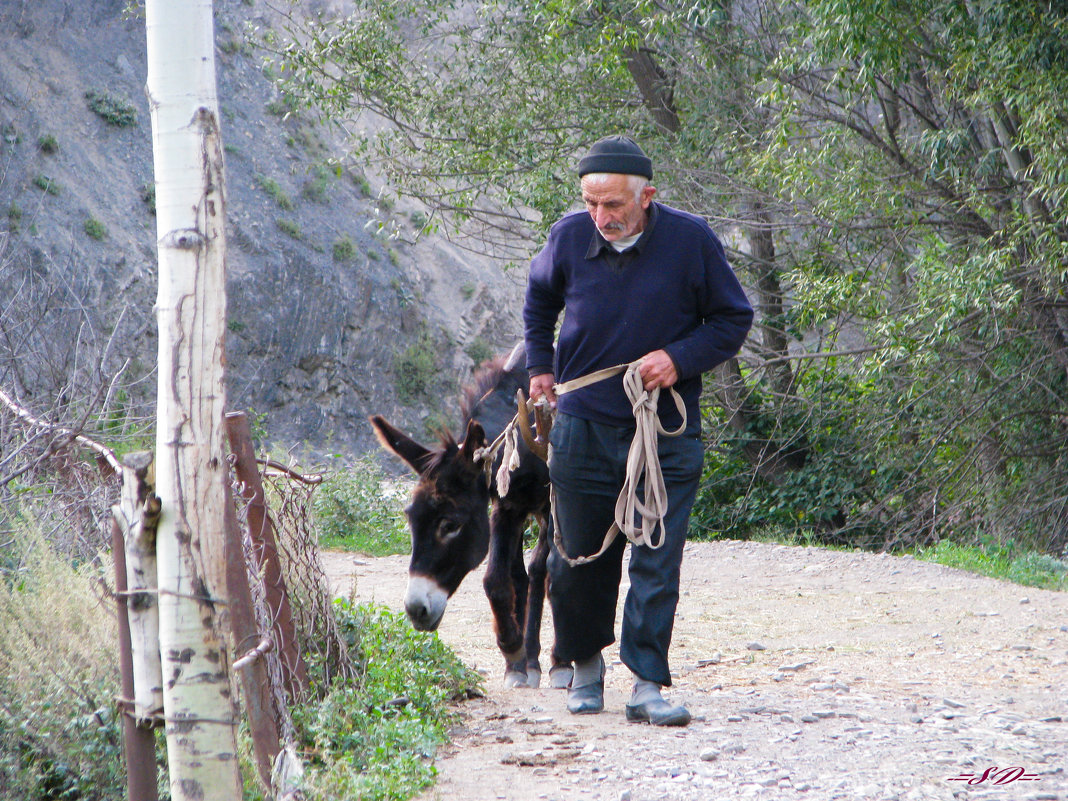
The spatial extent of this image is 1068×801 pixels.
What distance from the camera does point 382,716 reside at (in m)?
3.69

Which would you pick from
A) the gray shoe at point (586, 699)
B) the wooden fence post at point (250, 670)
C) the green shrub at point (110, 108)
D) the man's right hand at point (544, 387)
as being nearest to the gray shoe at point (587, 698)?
the gray shoe at point (586, 699)

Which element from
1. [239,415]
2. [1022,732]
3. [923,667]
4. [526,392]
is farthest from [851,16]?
[239,415]

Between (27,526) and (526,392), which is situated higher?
(526,392)

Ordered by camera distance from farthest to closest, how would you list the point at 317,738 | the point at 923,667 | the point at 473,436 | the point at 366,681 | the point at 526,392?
the point at 526,392, the point at 923,667, the point at 473,436, the point at 366,681, the point at 317,738

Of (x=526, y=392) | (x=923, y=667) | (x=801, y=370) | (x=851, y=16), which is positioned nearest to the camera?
(x=923, y=667)

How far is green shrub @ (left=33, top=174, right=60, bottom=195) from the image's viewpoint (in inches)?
970

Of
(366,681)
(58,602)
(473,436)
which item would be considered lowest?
(366,681)

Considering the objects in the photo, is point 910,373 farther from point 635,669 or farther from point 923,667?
point 635,669

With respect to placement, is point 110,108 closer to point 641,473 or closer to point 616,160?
point 616,160

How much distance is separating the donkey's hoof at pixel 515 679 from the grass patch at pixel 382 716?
41 centimetres

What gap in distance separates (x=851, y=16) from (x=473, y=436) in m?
4.87

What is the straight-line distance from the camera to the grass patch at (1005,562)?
812 centimetres

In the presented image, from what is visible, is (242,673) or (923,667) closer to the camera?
(242,673)

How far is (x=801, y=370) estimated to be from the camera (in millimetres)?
12297
